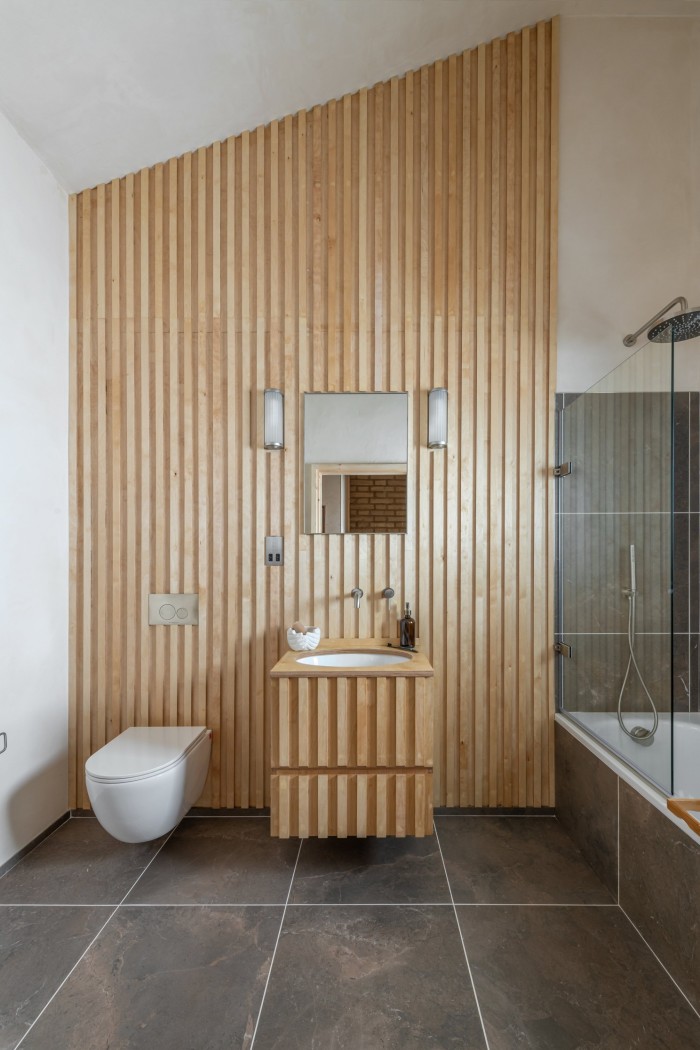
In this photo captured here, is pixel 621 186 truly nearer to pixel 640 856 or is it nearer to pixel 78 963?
pixel 640 856

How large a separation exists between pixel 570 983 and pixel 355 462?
2.05m

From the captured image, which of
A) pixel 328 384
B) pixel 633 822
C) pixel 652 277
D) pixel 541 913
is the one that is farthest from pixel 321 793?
pixel 652 277

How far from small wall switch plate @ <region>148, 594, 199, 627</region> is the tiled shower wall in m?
1.80

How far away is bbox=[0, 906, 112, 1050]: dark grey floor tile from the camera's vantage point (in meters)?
1.47

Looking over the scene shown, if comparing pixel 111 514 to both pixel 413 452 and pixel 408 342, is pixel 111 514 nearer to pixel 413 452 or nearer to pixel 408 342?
pixel 413 452

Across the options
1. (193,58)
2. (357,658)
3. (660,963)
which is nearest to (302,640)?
(357,658)

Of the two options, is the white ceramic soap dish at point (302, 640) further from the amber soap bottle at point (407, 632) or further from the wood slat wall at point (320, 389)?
the amber soap bottle at point (407, 632)

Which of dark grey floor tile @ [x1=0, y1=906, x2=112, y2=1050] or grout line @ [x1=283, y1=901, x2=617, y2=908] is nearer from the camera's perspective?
dark grey floor tile @ [x1=0, y1=906, x2=112, y2=1050]

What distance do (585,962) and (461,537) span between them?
1611mm

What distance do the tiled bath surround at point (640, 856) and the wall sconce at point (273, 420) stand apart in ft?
6.31

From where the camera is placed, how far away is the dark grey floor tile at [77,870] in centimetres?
195

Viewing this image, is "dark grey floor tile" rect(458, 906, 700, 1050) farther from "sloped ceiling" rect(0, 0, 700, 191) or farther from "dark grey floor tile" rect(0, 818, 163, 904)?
"sloped ceiling" rect(0, 0, 700, 191)

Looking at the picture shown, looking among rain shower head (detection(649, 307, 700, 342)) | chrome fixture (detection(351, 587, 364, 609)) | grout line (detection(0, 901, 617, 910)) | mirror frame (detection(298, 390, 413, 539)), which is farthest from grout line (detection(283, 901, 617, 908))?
rain shower head (detection(649, 307, 700, 342))

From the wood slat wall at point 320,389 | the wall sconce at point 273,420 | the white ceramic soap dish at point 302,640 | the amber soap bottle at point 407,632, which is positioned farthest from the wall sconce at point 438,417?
the white ceramic soap dish at point 302,640
